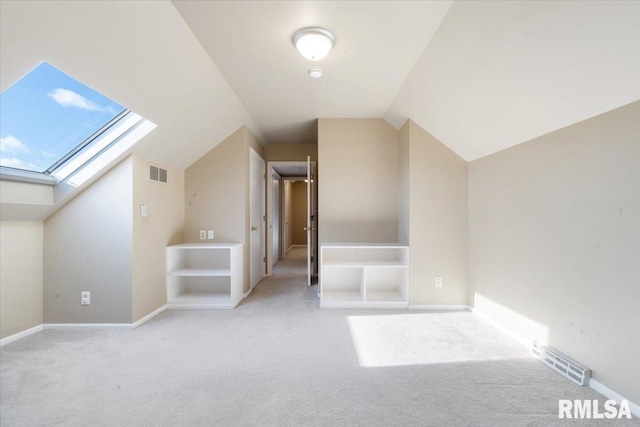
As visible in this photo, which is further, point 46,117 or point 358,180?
point 358,180

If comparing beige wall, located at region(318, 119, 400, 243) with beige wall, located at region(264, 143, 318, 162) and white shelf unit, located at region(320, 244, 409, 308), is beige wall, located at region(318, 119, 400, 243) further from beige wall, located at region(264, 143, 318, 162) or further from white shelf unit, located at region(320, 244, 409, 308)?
beige wall, located at region(264, 143, 318, 162)

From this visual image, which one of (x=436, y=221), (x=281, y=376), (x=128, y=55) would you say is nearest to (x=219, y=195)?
(x=128, y=55)

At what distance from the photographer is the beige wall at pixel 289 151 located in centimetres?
554

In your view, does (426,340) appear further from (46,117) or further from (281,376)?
(46,117)

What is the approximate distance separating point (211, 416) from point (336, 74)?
2.91m

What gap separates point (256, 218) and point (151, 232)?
1.77 metres

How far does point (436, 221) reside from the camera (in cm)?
366

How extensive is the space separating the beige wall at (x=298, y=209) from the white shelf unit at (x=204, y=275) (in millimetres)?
6548

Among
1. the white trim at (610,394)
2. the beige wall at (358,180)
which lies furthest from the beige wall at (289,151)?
the white trim at (610,394)

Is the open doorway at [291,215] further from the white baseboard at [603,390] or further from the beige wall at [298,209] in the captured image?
the white baseboard at [603,390]

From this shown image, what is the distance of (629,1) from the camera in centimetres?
133

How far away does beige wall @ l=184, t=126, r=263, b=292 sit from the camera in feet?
13.6

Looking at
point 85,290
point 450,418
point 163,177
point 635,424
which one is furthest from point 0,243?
point 635,424

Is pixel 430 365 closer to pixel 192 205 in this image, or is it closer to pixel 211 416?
pixel 211 416
